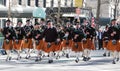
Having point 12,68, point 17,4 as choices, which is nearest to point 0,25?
point 17,4

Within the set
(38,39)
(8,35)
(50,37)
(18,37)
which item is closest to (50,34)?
(50,37)

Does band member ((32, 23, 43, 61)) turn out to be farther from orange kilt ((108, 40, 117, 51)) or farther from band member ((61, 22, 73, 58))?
orange kilt ((108, 40, 117, 51))

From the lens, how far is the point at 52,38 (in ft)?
70.0

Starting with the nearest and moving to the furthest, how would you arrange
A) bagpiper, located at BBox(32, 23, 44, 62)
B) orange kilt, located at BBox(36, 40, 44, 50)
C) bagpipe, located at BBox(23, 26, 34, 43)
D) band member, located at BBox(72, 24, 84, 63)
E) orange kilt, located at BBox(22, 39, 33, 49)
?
band member, located at BBox(72, 24, 84, 63)
orange kilt, located at BBox(36, 40, 44, 50)
bagpiper, located at BBox(32, 23, 44, 62)
bagpipe, located at BBox(23, 26, 34, 43)
orange kilt, located at BBox(22, 39, 33, 49)

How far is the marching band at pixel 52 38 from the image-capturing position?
2130 cm

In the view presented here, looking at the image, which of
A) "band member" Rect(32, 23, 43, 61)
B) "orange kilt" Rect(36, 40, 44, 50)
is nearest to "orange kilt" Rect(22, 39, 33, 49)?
"band member" Rect(32, 23, 43, 61)

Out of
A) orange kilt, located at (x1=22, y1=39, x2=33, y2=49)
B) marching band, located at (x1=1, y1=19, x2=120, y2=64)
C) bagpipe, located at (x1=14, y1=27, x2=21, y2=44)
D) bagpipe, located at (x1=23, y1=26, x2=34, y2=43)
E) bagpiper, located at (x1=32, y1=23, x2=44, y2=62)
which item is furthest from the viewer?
orange kilt, located at (x1=22, y1=39, x2=33, y2=49)

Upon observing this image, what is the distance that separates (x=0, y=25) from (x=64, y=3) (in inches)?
705

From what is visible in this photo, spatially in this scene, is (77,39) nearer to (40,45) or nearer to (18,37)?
(40,45)

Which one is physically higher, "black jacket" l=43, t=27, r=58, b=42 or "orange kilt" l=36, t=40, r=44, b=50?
"black jacket" l=43, t=27, r=58, b=42

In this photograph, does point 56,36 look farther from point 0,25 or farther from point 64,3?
point 64,3

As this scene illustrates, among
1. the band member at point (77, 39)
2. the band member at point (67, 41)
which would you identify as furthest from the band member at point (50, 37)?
the band member at point (67, 41)

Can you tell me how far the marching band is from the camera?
2130 cm

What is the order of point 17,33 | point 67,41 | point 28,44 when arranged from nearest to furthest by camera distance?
point 17,33
point 28,44
point 67,41
